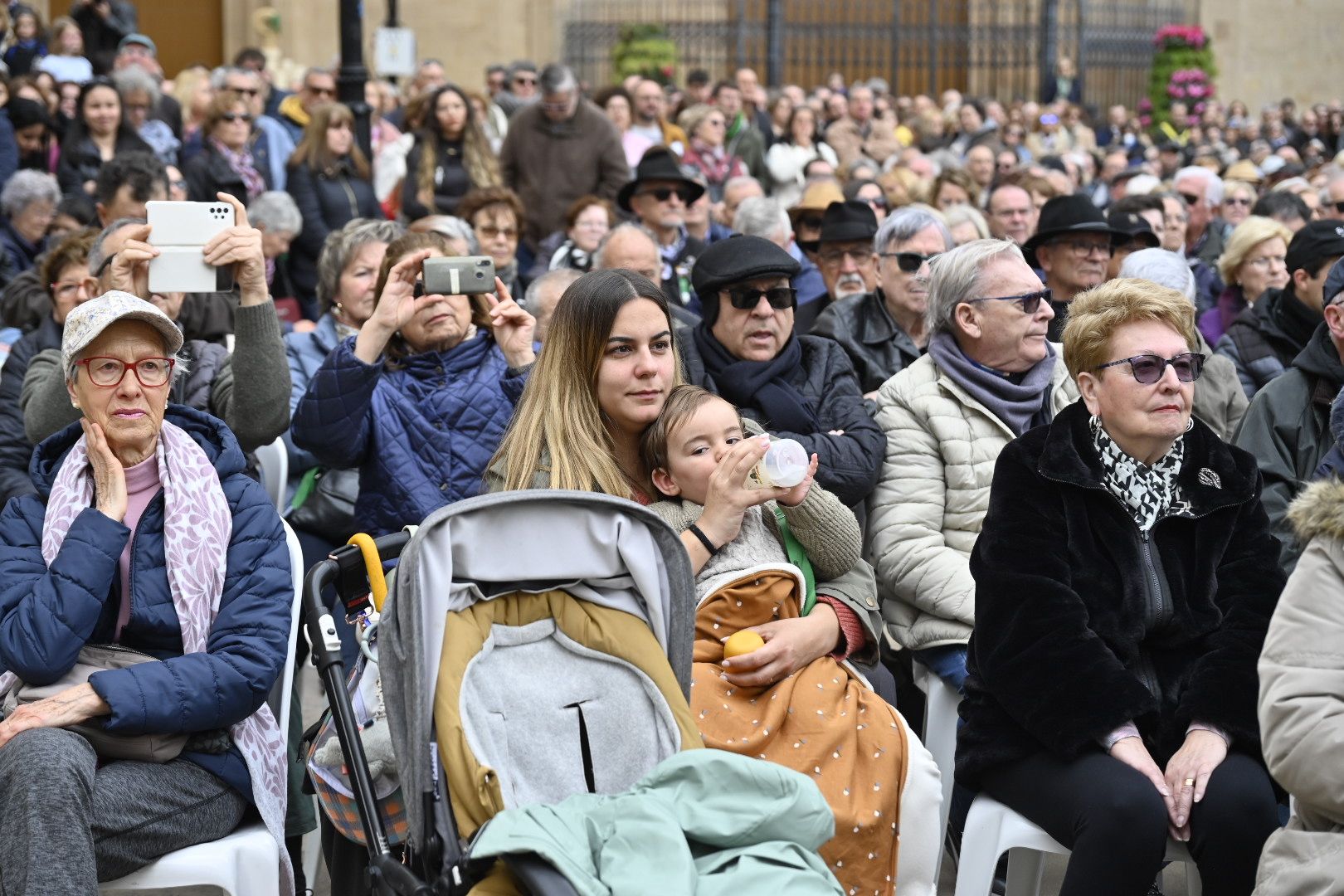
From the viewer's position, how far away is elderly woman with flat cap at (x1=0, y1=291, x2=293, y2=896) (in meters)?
3.87

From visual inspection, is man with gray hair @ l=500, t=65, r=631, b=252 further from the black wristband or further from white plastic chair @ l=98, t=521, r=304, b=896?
white plastic chair @ l=98, t=521, r=304, b=896

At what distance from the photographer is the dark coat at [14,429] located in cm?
534

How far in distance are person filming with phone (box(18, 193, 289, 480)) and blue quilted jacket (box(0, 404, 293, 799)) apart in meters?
0.82

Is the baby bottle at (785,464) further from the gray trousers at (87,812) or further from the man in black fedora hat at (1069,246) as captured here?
the man in black fedora hat at (1069,246)

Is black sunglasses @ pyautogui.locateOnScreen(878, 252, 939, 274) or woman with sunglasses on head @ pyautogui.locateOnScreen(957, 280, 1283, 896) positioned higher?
black sunglasses @ pyautogui.locateOnScreen(878, 252, 939, 274)

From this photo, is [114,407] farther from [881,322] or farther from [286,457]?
[881,322]

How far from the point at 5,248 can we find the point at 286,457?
14.8 ft

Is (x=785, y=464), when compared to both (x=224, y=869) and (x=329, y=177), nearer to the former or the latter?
(x=224, y=869)

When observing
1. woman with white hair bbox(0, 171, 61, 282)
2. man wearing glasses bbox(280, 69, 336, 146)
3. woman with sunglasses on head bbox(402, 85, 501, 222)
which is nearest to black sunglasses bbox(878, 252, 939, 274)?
woman with sunglasses on head bbox(402, 85, 501, 222)

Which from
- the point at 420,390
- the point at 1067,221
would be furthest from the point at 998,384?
the point at 1067,221

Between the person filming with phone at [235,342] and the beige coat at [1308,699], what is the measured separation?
300 cm

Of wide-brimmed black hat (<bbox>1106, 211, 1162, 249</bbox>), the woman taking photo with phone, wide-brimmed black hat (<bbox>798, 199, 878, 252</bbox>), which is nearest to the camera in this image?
wide-brimmed black hat (<bbox>1106, 211, 1162, 249</bbox>)

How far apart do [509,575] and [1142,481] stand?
5.41 ft

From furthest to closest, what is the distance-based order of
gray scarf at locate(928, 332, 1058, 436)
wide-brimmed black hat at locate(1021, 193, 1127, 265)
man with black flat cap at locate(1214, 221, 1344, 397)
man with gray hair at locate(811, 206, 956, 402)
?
wide-brimmed black hat at locate(1021, 193, 1127, 265)
man with gray hair at locate(811, 206, 956, 402)
man with black flat cap at locate(1214, 221, 1344, 397)
gray scarf at locate(928, 332, 1058, 436)
